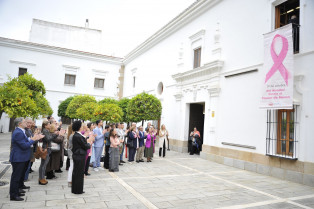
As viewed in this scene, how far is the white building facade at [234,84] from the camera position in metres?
7.23

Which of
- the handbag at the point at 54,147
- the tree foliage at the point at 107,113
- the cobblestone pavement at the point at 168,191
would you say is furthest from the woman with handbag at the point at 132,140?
the handbag at the point at 54,147

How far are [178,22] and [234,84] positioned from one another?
21.8 ft

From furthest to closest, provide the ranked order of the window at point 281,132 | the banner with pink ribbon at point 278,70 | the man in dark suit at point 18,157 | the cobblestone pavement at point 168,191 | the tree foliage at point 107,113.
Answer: the tree foliage at point 107,113, the window at point 281,132, the banner with pink ribbon at point 278,70, the cobblestone pavement at point 168,191, the man in dark suit at point 18,157

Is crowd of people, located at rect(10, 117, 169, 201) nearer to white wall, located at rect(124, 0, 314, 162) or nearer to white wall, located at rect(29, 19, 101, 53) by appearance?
white wall, located at rect(124, 0, 314, 162)

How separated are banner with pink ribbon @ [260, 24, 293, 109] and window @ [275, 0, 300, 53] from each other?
0.44 metres

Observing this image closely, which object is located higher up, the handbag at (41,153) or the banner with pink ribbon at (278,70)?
the banner with pink ribbon at (278,70)

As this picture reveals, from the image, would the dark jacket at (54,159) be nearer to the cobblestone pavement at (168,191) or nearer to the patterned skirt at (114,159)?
the cobblestone pavement at (168,191)

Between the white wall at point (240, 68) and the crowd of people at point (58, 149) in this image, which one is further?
the white wall at point (240, 68)

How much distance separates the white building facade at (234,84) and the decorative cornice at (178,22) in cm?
6

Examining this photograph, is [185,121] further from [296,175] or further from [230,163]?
[296,175]

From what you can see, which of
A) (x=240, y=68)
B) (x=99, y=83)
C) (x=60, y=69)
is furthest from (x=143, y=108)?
(x=60, y=69)

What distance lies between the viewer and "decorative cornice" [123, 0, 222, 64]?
480 inches

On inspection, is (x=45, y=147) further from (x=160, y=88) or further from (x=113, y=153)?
(x=160, y=88)

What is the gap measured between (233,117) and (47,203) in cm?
783
